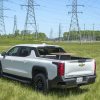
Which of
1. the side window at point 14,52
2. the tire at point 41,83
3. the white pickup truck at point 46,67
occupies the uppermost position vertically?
the side window at point 14,52

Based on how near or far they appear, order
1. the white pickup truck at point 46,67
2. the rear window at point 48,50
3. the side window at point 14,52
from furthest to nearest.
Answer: the side window at point 14,52 → the rear window at point 48,50 → the white pickup truck at point 46,67

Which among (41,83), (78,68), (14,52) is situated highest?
(14,52)

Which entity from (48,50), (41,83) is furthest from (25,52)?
(41,83)

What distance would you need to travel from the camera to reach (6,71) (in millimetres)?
13641

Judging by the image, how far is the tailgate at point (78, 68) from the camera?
1080cm

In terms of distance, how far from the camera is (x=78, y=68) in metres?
11.2

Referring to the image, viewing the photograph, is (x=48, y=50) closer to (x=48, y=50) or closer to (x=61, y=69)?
(x=48, y=50)

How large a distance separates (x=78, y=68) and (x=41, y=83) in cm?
134

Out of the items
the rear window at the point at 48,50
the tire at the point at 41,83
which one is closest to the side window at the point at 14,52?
the rear window at the point at 48,50

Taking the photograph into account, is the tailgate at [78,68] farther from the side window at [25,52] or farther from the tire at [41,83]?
the side window at [25,52]

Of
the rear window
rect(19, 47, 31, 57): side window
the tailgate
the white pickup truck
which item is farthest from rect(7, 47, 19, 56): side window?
the tailgate

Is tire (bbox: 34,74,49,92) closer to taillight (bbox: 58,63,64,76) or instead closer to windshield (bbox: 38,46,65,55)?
taillight (bbox: 58,63,64,76)

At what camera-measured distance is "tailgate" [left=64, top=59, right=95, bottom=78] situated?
10805 millimetres

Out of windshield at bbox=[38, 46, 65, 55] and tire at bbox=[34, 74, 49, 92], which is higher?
windshield at bbox=[38, 46, 65, 55]
